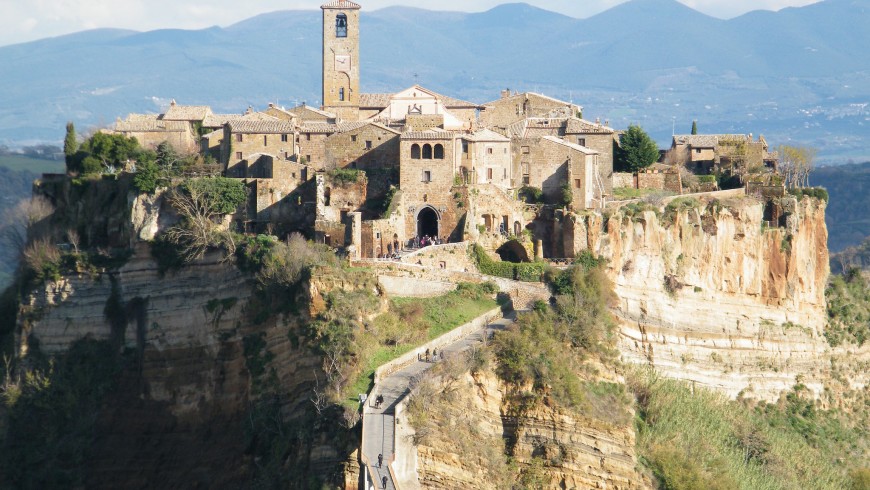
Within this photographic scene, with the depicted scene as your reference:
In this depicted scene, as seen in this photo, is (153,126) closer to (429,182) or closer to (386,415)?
(429,182)

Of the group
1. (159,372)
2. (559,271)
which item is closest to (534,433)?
(559,271)

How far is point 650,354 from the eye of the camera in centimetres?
6062

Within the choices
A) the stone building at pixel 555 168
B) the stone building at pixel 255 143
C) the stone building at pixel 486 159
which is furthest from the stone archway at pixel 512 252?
the stone building at pixel 255 143

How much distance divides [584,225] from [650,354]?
6.17 m

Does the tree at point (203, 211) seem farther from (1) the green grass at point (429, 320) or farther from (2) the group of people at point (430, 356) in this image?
(2) the group of people at point (430, 356)

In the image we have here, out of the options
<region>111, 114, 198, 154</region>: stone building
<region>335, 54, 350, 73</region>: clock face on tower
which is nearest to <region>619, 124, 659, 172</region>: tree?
<region>335, 54, 350, 73</region>: clock face on tower

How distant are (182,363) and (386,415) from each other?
16154 mm

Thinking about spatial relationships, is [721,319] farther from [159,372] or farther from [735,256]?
[159,372]

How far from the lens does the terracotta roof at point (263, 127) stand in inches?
2473

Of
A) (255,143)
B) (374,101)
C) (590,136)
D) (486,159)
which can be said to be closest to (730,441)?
(486,159)

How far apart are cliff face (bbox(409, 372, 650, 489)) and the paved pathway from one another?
120 centimetres

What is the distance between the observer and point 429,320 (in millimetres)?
52281

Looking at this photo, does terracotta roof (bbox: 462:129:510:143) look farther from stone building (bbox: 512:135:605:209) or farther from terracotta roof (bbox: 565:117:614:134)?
terracotta roof (bbox: 565:117:614:134)

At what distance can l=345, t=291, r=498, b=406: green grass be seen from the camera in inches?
1829
